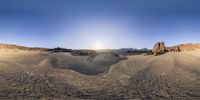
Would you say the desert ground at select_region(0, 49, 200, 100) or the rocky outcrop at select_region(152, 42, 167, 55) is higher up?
the rocky outcrop at select_region(152, 42, 167, 55)

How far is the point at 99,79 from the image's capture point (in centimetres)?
2069

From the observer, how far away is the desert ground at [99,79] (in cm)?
1602

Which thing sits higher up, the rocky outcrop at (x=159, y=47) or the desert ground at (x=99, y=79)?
the rocky outcrop at (x=159, y=47)

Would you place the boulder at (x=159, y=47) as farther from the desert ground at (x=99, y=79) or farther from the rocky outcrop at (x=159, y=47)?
the desert ground at (x=99, y=79)

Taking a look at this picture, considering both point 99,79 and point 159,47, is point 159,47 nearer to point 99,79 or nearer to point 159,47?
point 159,47

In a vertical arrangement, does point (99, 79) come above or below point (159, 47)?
below

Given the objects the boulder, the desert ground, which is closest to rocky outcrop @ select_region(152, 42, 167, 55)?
the boulder

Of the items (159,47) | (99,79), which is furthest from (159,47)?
(99,79)

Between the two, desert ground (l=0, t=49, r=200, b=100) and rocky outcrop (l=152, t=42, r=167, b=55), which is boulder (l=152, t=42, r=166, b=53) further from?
desert ground (l=0, t=49, r=200, b=100)

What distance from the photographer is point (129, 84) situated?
19.0m

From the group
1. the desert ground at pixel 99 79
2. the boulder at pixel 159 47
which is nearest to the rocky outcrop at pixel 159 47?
the boulder at pixel 159 47

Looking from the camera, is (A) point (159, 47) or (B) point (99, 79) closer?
(B) point (99, 79)

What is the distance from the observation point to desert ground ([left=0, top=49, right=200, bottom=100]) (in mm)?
16016

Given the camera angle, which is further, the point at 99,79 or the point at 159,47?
the point at 159,47
